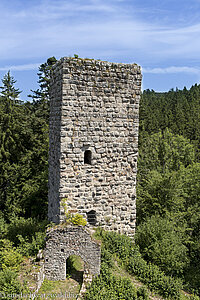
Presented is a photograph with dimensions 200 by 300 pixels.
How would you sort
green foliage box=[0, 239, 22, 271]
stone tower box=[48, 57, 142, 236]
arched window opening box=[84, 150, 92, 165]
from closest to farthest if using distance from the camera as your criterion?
green foliage box=[0, 239, 22, 271] → stone tower box=[48, 57, 142, 236] → arched window opening box=[84, 150, 92, 165]

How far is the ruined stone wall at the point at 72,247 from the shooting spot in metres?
8.46

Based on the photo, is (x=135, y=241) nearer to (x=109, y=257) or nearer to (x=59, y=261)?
(x=109, y=257)

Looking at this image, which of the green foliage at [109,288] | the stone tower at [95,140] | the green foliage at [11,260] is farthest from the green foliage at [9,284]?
the stone tower at [95,140]

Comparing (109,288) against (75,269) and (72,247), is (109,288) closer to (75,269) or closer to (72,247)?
(72,247)

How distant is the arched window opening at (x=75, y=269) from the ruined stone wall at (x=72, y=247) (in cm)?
78

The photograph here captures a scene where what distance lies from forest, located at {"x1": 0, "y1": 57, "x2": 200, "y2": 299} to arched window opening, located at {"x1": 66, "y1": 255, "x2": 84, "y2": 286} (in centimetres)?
106

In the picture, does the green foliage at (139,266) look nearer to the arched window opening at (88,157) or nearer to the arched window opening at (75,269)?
the arched window opening at (75,269)

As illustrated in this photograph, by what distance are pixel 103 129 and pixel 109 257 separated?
4363mm

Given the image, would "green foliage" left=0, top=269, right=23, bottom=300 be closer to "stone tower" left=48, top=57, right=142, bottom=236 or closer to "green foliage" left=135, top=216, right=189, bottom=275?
"stone tower" left=48, top=57, right=142, bottom=236

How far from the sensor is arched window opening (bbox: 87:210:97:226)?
32.0ft

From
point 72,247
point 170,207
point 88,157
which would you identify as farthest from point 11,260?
point 170,207

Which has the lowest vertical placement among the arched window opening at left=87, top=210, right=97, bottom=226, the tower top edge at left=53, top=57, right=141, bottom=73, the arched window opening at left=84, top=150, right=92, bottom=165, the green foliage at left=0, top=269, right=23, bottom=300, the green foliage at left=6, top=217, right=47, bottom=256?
the green foliage at left=0, top=269, right=23, bottom=300

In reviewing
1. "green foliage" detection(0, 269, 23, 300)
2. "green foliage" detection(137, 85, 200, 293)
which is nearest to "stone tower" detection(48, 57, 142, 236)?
"green foliage" detection(137, 85, 200, 293)

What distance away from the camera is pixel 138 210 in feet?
48.5
